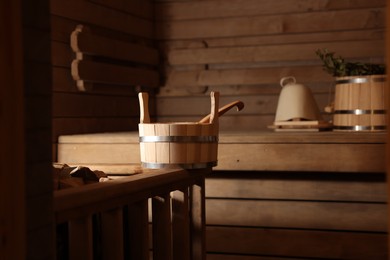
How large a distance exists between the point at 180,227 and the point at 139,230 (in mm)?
380

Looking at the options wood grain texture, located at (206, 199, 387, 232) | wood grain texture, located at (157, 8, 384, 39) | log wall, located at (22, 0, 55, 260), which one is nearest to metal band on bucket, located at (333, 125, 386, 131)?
wood grain texture, located at (206, 199, 387, 232)

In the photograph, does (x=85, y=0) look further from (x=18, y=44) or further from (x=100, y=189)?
(x=18, y=44)

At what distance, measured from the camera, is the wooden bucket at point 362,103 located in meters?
3.81

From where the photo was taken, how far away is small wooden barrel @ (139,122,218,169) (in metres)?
2.58

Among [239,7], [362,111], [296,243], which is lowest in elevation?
[296,243]

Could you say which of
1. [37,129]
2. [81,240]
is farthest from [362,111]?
[37,129]

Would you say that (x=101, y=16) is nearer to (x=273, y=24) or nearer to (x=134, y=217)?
(x=273, y=24)

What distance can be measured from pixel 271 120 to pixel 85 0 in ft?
5.35

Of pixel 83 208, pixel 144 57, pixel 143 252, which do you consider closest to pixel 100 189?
pixel 83 208

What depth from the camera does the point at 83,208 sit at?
6.25 ft

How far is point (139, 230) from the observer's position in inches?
91.7

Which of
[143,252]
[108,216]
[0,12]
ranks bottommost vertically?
[143,252]

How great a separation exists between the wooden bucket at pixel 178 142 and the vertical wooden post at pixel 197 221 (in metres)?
0.22

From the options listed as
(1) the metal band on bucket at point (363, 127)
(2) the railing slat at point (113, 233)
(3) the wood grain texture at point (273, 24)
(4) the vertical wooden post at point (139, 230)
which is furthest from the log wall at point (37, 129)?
(3) the wood grain texture at point (273, 24)
